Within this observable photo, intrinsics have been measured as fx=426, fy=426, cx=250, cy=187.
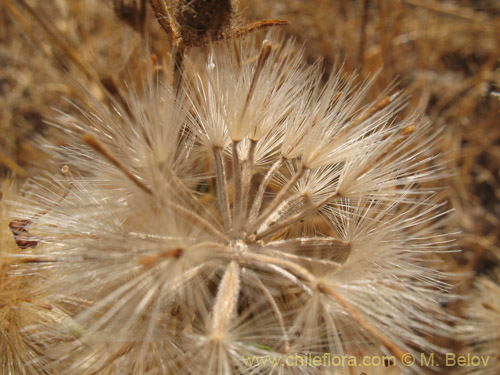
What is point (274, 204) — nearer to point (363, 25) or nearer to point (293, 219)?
point (293, 219)

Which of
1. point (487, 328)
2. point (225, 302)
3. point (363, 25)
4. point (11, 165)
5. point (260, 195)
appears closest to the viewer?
point (225, 302)

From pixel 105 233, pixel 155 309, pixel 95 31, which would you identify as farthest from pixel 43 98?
pixel 155 309

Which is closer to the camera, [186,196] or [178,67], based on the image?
[186,196]

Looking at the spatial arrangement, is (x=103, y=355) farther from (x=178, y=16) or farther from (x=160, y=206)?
(x=178, y=16)

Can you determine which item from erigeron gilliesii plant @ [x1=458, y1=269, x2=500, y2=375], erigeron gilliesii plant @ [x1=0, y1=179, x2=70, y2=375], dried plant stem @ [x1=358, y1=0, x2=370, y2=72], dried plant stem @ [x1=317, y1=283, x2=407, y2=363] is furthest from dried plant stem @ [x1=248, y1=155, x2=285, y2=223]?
dried plant stem @ [x1=358, y1=0, x2=370, y2=72]

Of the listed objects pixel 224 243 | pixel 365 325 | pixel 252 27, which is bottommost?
pixel 365 325

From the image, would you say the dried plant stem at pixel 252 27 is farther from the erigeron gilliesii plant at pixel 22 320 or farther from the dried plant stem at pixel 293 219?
the erigeron gilliesii plant at pixel 22 320

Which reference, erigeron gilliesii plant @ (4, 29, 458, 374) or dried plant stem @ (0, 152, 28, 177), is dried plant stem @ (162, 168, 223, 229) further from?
dried plant stem @ (0, 152, 28, 177)

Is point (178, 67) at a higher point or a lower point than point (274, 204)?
higher

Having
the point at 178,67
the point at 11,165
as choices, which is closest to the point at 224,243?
the point at 178,67
